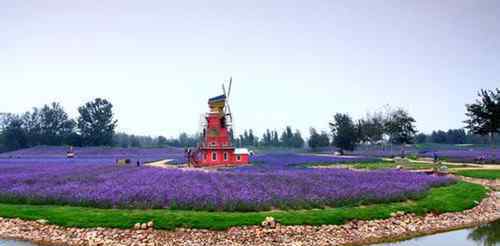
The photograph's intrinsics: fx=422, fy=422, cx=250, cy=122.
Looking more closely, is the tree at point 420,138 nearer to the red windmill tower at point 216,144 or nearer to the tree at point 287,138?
the tree at point 287,138

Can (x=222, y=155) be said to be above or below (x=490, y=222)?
above

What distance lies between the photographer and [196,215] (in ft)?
65.3

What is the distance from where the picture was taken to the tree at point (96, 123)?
12281 centimetres

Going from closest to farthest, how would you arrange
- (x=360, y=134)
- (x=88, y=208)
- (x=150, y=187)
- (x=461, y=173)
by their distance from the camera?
(x=88, y=208), (x=150, y=187), (x=461, y=173), (x=360, y=134)

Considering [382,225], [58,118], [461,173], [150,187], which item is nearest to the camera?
[382,225]

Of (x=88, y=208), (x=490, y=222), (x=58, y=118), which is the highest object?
(x=58, y=118)

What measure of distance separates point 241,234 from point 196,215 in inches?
106

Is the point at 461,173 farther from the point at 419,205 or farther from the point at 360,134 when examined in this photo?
the point at 360,134

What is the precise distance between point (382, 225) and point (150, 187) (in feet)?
45.3

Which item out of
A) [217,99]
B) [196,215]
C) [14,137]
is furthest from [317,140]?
[196,215]

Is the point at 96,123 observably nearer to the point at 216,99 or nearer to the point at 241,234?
the point at 216,99

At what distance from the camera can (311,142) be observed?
116 m

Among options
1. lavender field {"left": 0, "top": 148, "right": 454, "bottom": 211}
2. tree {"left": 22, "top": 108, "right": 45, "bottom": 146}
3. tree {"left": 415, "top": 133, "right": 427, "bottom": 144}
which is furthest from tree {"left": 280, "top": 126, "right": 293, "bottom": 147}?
lavender field {"left": 0, "top": 148, "right": 454, "bottom": 211}

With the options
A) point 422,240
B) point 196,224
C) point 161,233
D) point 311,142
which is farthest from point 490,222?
point 311,142
